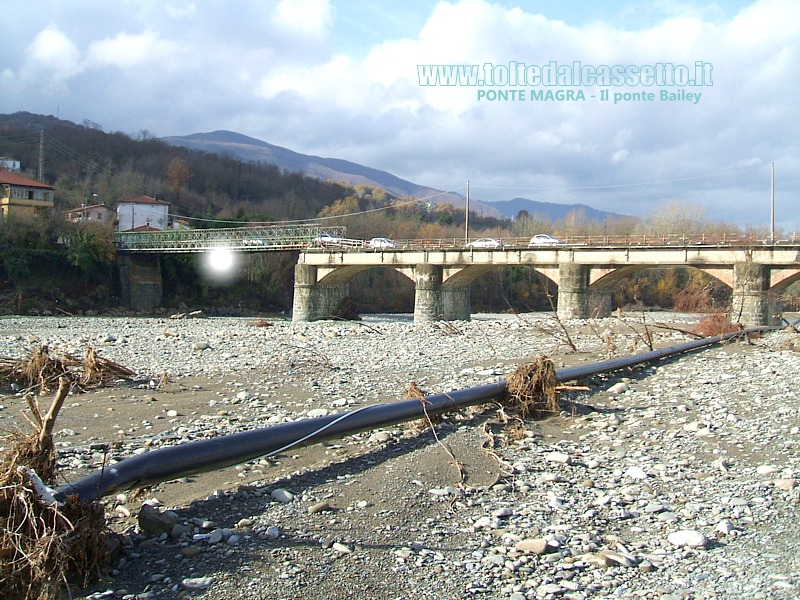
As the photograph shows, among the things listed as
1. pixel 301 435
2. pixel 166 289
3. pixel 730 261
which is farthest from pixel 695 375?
pixel 166 289

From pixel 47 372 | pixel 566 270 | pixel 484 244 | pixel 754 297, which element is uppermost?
pixel 484 244

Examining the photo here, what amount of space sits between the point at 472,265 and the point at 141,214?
146ft

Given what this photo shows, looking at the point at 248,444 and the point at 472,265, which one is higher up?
the point at 472,265

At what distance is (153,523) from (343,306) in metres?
48.8

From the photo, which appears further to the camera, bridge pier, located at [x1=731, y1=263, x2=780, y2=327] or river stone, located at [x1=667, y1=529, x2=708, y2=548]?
bridge pier, located at [x1=731, y1=263, x2=780, y2=327]

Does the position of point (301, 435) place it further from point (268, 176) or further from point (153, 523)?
point (268, 176)

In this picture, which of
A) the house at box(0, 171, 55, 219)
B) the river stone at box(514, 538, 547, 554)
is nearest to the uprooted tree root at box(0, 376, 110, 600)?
the river stone at box(514, 538, 547, 554)

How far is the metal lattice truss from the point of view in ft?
179

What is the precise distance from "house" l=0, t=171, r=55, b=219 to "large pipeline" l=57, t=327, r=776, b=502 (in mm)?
57311

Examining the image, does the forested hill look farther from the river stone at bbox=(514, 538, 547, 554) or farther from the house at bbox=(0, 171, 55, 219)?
the river stone at bbox=(514, 538, 547, 554)

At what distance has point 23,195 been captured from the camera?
203 ft

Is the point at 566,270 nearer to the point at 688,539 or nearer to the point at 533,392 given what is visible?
the point at 533,392

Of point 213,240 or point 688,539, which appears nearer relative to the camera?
point 688,539

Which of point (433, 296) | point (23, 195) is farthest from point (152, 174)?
point (433, 296)
